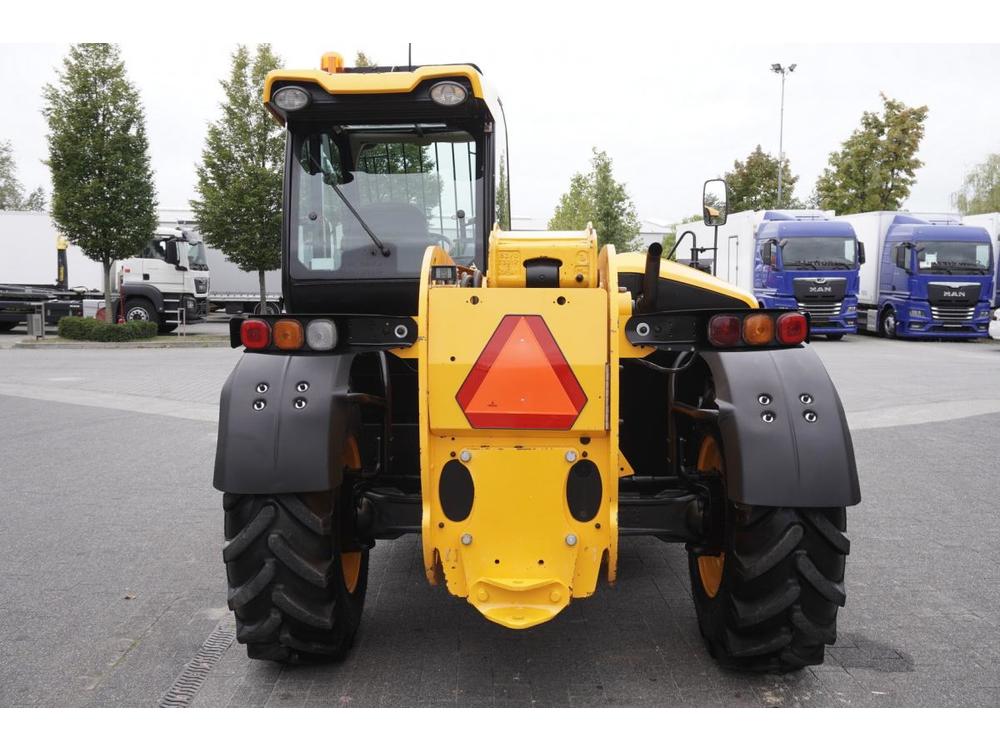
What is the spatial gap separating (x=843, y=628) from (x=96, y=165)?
79.9ft

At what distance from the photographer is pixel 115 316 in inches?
1073

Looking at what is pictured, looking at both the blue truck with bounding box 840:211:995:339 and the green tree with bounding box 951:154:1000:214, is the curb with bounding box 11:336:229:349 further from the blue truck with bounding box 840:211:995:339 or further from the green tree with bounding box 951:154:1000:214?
the green tree with bounding box 951:154:1000:214

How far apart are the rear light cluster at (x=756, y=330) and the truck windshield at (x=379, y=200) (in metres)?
2.10

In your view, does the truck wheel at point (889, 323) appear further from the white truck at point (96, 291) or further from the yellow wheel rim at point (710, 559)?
the yellow wheel rim at point (710, 559)

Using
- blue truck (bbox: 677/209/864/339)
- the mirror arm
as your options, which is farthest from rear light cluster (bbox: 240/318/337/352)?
blue truck (bbox: 677/209/864/339)

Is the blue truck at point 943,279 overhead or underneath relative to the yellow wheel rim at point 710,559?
overhead

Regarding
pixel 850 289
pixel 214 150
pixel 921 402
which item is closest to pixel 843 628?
pixel 921 402

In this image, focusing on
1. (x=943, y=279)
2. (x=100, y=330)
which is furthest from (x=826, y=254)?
(x=100, y=330)

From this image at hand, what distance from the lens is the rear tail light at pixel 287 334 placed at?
349cm

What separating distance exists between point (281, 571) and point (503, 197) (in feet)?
10.6

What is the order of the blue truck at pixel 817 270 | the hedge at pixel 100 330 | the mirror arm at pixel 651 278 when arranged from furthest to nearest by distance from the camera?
the hedge at pixel 100 330 → the blue truck at pixel 817 270 → the mirror arm at pixel 651 278

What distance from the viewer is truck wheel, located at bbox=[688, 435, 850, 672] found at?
335cm

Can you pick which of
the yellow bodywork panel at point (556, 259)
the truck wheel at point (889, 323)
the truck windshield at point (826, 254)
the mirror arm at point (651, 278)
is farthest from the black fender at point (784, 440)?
the truck wheel at point (889, 323)

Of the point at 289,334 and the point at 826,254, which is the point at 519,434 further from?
the point at 826,254
